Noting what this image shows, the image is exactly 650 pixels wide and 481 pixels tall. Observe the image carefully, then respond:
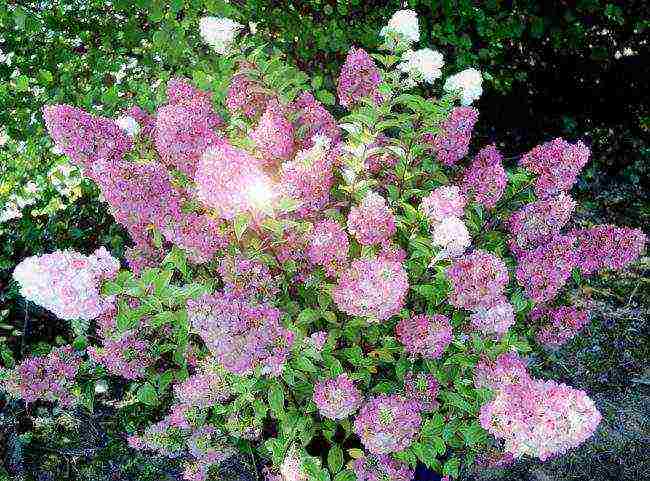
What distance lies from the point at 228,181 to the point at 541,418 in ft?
2.83

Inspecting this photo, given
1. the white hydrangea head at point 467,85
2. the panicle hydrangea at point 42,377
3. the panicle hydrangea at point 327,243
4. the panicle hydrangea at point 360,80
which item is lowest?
the panicle hydrangea at point 42,377

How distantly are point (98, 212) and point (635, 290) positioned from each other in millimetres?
2938

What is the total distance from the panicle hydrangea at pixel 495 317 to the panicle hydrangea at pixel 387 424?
30 centimetres

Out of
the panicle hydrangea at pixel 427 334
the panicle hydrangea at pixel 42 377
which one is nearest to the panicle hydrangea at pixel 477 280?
the panicle hydrangea at pixel 427 334

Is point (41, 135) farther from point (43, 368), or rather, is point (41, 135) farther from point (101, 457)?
point (101, 457)

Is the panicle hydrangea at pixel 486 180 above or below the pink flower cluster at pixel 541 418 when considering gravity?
above

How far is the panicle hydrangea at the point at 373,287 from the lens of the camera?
164 cm

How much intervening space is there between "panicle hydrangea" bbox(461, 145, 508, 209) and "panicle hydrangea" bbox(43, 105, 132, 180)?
98 cm

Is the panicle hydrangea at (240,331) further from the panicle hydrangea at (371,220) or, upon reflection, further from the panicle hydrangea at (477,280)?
the panicle hydrangea at (477,280)

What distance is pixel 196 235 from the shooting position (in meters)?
1.68

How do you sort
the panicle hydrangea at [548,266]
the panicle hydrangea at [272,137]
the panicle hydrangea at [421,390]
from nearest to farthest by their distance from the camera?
the panicle hydrangea at [272,137] < the panicle hydrangea at [548,266] < the panicle hydrangea at [421,390]

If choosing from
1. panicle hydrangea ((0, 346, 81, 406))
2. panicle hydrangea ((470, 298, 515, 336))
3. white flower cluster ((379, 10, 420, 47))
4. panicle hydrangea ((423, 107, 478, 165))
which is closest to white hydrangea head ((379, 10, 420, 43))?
white flower cluster ((379, 10, 420, 47))

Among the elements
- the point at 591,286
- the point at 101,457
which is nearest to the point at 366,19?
the point at 591,286

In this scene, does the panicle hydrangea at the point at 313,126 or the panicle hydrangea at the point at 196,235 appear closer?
the panicle hydrangea at the point at 196,235
